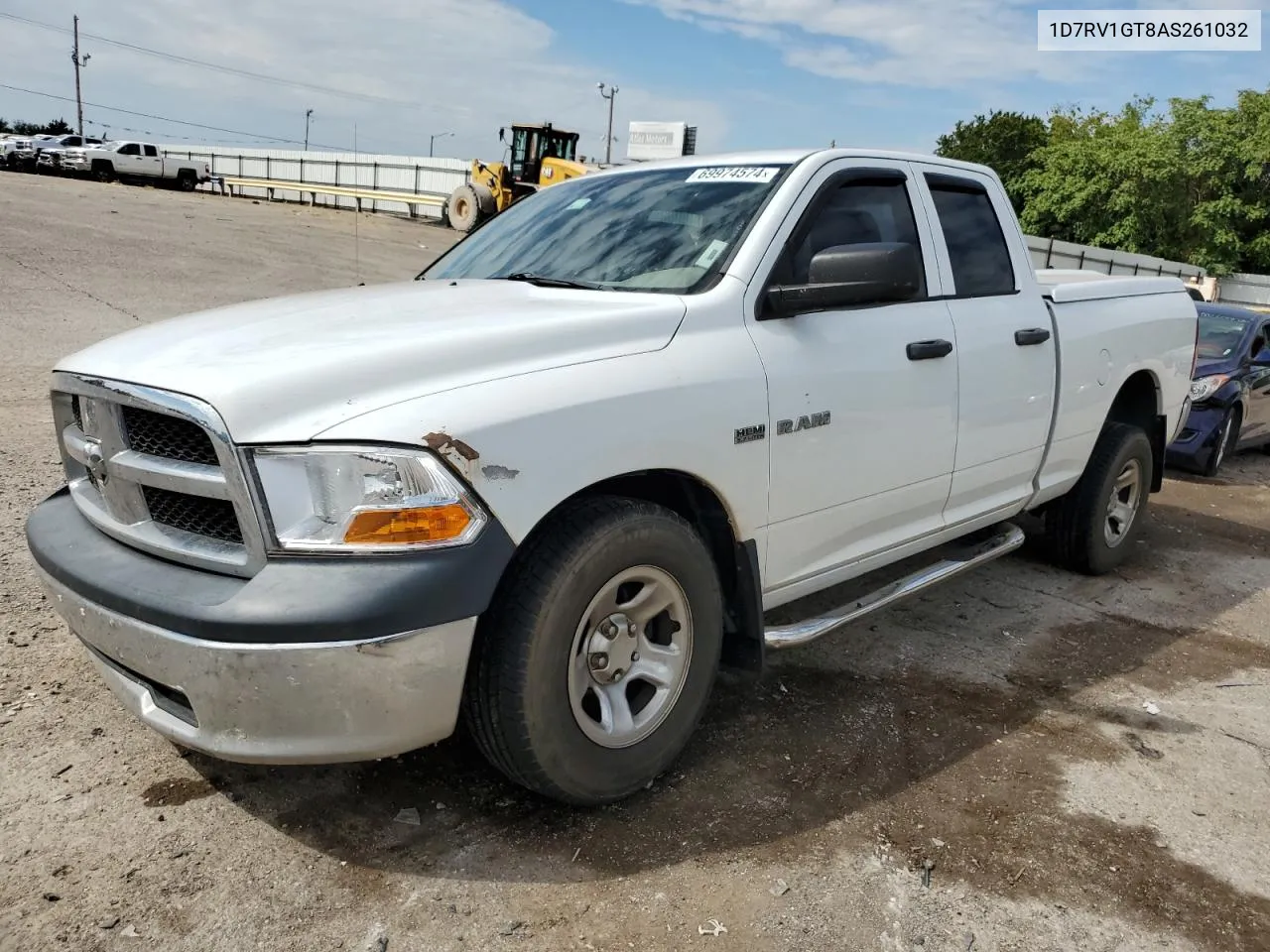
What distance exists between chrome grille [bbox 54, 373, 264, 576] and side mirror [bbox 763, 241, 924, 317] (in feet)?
5.50

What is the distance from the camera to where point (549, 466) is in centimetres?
245

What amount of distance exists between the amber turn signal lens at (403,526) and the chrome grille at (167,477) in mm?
232

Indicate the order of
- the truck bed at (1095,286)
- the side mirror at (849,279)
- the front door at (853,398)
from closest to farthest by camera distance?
1. the side mirror at (849,279)
2. the front door at (853,398)
3. the truck bed at (1095,286)

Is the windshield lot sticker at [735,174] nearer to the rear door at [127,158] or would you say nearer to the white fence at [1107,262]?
the white fence at [1107,262]

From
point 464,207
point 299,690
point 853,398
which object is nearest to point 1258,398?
point 853,398

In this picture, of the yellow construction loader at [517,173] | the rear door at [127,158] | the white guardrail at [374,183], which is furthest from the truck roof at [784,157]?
the rear door at [127,158]

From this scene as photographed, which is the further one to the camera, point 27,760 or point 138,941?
point 27,760

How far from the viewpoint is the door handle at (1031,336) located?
164 inches

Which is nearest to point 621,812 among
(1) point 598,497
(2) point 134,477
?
(1) point 598,497

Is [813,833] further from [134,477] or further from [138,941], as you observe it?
[134,477]

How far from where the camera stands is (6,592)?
3.99 meters

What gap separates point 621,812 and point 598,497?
950 mm

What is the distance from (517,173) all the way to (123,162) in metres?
16.7

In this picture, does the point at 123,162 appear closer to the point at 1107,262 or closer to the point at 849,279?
the point at 1107,262
